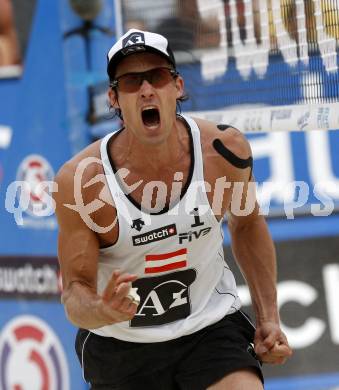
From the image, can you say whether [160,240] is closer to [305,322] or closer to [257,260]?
[257,260]

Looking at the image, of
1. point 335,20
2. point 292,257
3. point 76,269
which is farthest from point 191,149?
point 292,257

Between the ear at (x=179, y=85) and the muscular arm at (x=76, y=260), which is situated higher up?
the ear at (x=179, y=85)

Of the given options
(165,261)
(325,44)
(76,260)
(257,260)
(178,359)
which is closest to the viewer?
(76,260)

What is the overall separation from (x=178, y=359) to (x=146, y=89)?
1079 mm

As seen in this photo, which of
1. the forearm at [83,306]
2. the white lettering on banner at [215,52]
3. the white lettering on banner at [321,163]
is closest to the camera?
the forearm at [83,306]

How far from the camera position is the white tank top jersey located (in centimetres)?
401

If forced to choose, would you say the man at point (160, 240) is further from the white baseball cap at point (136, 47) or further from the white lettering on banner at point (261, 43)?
the white lettering on banner at point (261, 43)

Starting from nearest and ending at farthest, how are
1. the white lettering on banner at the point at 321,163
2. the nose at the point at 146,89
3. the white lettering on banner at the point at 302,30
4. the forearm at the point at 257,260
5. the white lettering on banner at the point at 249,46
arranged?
the nose at the point at 146,89 < the forearm at the point at 257,260 < the white lettering on banner at the point at 302,30 < the white lettering on banner at the point at 249,46 < the white lettering on banner at the point at 321,163

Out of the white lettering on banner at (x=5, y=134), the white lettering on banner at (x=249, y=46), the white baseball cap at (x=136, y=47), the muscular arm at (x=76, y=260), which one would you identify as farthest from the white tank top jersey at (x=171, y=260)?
the white lettering on banner at (x=5, y=134)

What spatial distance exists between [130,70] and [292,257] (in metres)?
2.30

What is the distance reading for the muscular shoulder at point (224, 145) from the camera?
4.21m

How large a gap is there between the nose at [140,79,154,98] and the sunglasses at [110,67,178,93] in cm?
1

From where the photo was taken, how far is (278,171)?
587 cm

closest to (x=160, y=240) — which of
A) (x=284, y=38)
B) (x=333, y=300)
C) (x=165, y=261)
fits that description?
(x=165, y=261)
